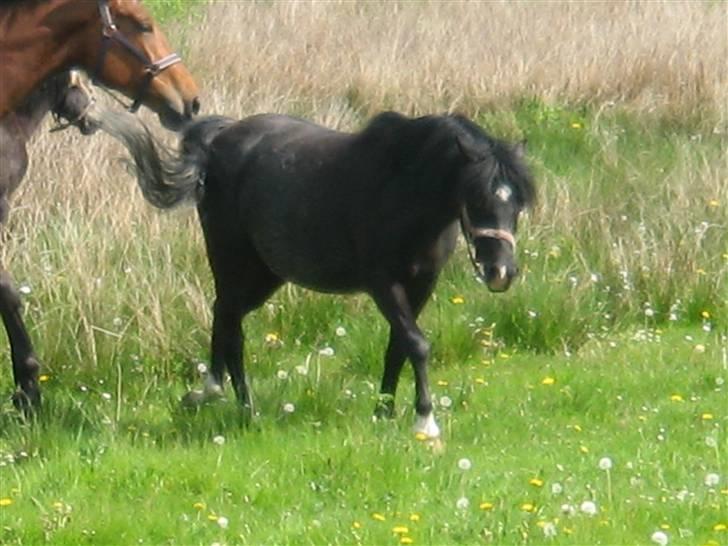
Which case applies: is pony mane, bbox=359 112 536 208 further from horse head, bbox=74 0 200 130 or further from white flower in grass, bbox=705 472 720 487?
white flower in grass, bbox=705 472 720 487

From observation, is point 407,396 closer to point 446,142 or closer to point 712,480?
point 446,142

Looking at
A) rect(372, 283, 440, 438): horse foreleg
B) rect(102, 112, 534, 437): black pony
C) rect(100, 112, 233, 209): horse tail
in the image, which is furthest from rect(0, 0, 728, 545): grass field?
rect(100, 112, 233, 209): horse tail

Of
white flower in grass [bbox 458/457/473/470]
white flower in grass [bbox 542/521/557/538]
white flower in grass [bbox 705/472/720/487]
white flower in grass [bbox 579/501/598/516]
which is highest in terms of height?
white flower in grass [bbox 542/521/557/538]

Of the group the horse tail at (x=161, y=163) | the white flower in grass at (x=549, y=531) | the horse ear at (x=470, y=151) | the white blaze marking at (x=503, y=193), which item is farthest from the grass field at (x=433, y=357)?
the horse ear at (x=470, y=151)

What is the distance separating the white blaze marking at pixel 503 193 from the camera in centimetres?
706

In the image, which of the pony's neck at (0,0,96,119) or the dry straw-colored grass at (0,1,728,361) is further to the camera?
the dry straw-colored grass at (0,1,728,361)

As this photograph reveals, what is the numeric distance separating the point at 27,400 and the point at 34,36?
178 centimetres

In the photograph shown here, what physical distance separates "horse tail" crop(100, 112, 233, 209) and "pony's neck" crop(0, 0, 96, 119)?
1.01 metres

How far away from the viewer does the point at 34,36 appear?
7137mm

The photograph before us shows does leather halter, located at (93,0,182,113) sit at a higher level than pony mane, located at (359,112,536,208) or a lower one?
higher

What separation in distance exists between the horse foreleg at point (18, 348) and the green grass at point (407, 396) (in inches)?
7.3

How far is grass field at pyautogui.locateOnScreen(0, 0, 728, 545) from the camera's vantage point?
6121 millimetres

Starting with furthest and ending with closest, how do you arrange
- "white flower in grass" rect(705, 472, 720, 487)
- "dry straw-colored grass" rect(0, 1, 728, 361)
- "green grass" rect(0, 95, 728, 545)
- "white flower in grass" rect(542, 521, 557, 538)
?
"dry straw-colored grass" rect(0, 1, 728, 361) → "white flower in grass" rect(705, 472, 720, 487) → "green grass" rect(0, 95, 728, 545) → "white flower in grass" rect(542, 521, 557, 538)

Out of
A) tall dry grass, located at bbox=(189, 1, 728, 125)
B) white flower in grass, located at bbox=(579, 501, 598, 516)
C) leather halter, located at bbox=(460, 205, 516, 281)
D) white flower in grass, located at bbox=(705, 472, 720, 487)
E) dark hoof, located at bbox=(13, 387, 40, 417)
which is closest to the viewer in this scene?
white flower in grass, located at bbox=(579, 501, 598, 516)
